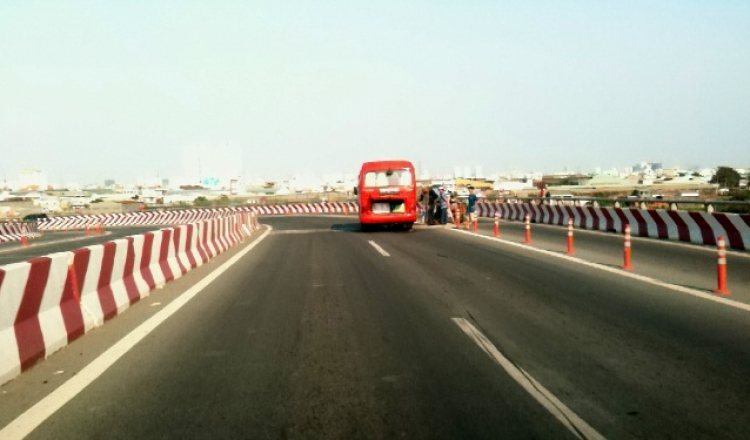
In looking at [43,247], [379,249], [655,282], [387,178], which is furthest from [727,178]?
[43,247]

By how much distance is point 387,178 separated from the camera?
31.0 m

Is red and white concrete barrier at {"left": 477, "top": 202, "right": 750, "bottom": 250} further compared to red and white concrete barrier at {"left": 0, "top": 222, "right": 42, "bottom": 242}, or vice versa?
red and white concrete barrier at {"left": 0, "top": 222, "right": 42, "bottom": 242}

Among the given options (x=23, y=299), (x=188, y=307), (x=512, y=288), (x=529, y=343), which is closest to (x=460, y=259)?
(x=512, y=288)

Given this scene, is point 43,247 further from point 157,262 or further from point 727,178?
point 727,178

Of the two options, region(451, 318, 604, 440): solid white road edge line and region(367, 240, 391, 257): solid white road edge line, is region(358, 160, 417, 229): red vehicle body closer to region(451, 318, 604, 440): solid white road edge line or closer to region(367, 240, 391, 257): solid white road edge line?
region(367, 240, 391, 257): solid white road edge line

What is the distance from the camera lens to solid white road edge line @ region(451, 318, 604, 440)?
5309mm

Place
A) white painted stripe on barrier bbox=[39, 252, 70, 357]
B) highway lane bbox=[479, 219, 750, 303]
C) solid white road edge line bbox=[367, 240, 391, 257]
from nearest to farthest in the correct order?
white painted stripe on barrier bbox=[39, 252, 70, 357] → highway lane bbox=[479, 219, 750, 303] → solid white road edge line bbox=[367, 240, 391, 257]

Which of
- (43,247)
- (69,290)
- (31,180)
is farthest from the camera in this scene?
(31,180)

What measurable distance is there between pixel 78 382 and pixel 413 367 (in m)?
3.15

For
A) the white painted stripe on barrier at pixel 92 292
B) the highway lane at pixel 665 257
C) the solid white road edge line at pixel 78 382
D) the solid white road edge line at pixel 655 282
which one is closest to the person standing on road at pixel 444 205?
the highway lane at pixel 665 257

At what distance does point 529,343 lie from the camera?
8.26 metres

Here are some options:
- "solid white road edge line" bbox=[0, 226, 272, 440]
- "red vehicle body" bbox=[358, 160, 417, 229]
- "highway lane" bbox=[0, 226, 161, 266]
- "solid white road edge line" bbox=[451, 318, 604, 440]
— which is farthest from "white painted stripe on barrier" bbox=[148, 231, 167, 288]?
"red vehicle body" bbox=[358, 160, 417, 229]

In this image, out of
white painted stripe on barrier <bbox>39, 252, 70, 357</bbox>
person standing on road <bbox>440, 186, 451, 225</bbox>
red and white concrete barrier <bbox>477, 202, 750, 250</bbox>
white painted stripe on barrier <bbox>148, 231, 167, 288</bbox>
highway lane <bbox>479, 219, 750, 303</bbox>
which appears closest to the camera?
white painted stripe on barrier <bbox>39, 252, 70, 357</bbox>

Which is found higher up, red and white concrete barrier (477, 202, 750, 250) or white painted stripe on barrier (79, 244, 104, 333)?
white painted stripe on barrier (79, 244, 104, 333)
